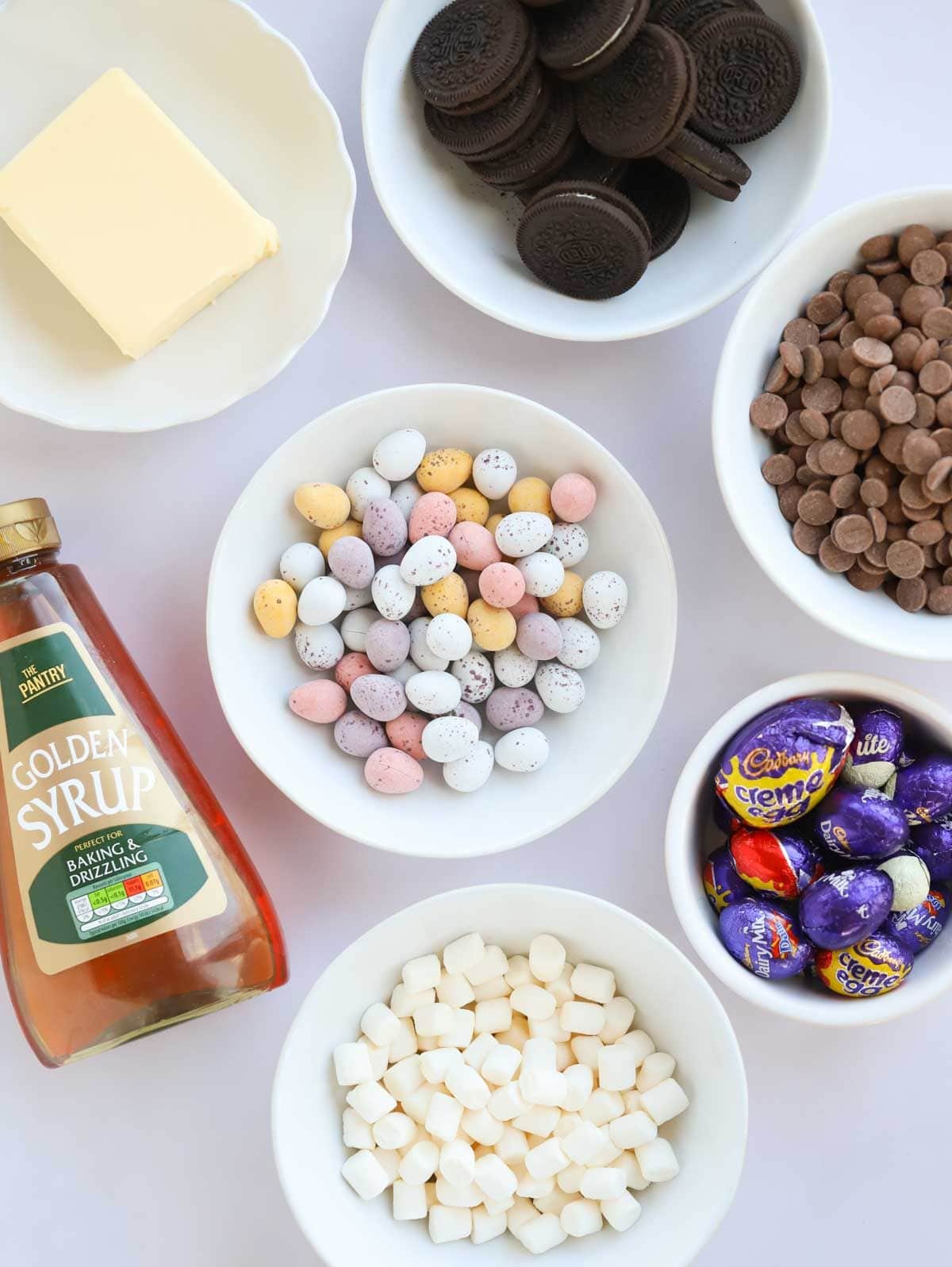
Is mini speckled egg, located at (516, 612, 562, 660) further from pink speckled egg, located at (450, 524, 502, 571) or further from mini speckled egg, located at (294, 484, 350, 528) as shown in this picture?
mini speckled egg, located at (294, 484, 350, 528)

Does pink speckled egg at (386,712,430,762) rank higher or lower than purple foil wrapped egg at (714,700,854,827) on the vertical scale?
higher

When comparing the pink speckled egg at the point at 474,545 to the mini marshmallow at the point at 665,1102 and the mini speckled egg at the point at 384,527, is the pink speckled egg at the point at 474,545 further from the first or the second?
the mini marshmallow at the point at 665,1102

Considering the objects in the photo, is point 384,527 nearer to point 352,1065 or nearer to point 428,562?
point 428,562

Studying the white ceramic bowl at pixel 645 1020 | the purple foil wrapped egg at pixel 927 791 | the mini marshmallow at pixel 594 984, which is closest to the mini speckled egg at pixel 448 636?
the white ceramic bowl at pixel 645 1020

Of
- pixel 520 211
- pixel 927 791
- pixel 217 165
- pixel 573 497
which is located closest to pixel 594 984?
pixel 927 791

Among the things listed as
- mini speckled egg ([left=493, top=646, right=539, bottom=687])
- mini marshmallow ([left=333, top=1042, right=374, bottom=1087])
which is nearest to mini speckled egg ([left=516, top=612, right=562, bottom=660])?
mini speckled egg ([left=493, top=646, right=539, bottom=687])

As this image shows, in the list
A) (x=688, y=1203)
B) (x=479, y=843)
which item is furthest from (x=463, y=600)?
(x=688, y=1203)
